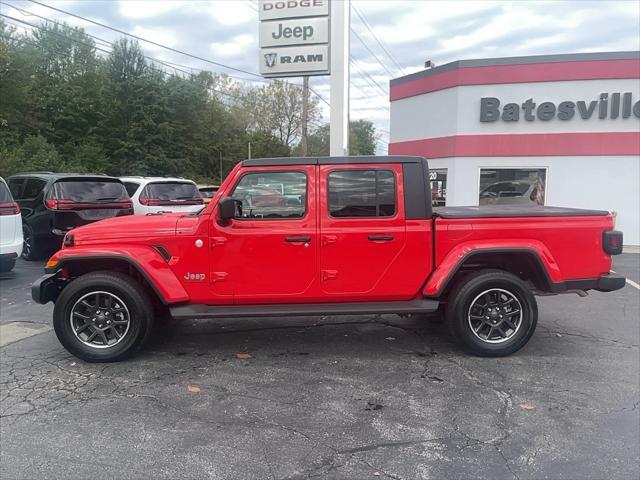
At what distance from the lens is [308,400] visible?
12.7ft

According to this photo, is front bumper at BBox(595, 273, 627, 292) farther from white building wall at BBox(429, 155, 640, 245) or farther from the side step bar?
white building wall at BBox(429, 155, 640, 245)

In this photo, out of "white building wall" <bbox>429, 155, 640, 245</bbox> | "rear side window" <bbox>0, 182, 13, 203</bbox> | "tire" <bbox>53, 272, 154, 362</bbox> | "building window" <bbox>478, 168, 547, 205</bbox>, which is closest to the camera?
"tire" <bbox>53, 272, 154, 362</bbox>

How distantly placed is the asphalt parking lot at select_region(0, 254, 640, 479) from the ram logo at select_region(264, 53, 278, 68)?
1163 centimetres

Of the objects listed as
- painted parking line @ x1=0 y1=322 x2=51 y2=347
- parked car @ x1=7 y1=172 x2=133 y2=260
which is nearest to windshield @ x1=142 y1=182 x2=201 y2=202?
parked car @ x1=7 y1=172 x2=133 y2=260

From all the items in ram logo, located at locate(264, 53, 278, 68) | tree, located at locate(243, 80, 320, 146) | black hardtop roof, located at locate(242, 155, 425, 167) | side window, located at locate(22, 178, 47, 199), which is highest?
tree, located at locate(243, 80, 320, 146)

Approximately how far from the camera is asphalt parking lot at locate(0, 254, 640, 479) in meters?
3.02

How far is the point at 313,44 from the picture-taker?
14.9 metres

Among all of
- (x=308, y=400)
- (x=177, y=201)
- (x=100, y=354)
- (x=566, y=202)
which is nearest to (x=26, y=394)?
(x=100, y=354)

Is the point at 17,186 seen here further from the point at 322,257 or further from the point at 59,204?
the point at 322,257

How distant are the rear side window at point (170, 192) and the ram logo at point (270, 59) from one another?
5931 millimetres

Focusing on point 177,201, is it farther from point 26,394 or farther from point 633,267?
point 633,267

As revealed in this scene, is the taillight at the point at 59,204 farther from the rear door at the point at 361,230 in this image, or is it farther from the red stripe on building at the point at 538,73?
the red stripe on building at the point at 538,73

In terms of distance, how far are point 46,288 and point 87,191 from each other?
5.43m

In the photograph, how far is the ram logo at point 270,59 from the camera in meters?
15.3
